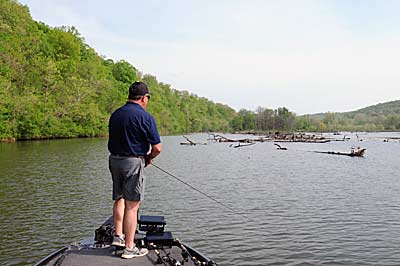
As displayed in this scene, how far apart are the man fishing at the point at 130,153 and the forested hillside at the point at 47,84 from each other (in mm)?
49482

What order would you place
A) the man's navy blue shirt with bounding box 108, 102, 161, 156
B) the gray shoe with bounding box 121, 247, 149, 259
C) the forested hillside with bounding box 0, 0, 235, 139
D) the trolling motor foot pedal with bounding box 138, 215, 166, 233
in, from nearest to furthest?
the gray shoe with bounding box 121, 247, 149, 259, the man's navy blue shirt with bounding box 108, 102, 161, 156, the trolling motor foot pedal with bounding box 138, 215, 166, 233, the forested hillside with bounding box 0, 0, 235, 139

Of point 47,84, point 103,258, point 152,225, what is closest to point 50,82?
point 47,84

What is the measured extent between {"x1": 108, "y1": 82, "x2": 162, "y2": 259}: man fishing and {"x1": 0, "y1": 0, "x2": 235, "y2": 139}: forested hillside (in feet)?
162

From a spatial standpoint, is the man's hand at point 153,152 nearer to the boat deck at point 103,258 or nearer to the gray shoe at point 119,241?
the gray shoe at point 119,241

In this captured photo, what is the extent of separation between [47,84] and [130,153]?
201 feet

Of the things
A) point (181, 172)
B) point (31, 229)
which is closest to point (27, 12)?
point (181, 172)

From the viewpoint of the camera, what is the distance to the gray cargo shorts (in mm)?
5113

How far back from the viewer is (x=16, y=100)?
52.3 metres

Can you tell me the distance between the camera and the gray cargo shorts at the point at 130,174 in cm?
511

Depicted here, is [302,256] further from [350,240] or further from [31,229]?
[31,229]

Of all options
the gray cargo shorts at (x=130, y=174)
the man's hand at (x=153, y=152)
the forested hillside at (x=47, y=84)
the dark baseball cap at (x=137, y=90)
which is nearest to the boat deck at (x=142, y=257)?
the gray cargo shorts at (x=130, y=174)

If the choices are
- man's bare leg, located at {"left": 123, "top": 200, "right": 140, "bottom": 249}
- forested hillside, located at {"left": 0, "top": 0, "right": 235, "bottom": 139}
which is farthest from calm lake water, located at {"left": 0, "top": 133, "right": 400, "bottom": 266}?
forested hillside, located at {"left": 0, "top": 0, "right": 235, "bottom": 139}

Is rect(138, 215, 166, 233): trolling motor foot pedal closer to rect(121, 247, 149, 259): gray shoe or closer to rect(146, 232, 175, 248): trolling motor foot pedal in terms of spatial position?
rect(146, 232, 175, 248): trolling motor foot pedal

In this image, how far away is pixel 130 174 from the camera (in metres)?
5.12
